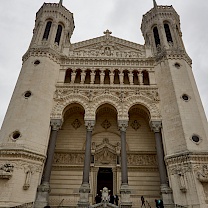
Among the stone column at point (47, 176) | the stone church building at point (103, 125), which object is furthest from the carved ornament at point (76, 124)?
the stone column at point (47, 176)

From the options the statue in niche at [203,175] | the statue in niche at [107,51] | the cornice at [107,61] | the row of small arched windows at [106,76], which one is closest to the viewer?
the statue in niche at [203,175]

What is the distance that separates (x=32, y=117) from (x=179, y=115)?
10.2 meters

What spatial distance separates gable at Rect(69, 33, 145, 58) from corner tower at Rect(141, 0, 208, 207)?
167 cm

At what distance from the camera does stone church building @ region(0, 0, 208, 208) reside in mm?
11703

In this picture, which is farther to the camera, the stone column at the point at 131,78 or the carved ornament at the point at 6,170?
the stone column at the point at 131,78

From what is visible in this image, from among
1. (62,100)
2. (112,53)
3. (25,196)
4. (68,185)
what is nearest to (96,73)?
(112,53)

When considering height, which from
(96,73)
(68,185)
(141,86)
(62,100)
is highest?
(96,73)

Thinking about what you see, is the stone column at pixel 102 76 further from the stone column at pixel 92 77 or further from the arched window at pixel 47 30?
the arched window at pixel 47 30

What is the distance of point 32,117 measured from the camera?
45.0ft

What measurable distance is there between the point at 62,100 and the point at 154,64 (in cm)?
877

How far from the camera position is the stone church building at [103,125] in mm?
11703

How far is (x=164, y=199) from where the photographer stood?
37.9ft

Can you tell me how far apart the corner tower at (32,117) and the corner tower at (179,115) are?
8.26m

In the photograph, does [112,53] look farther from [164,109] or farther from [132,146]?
[132,146]
